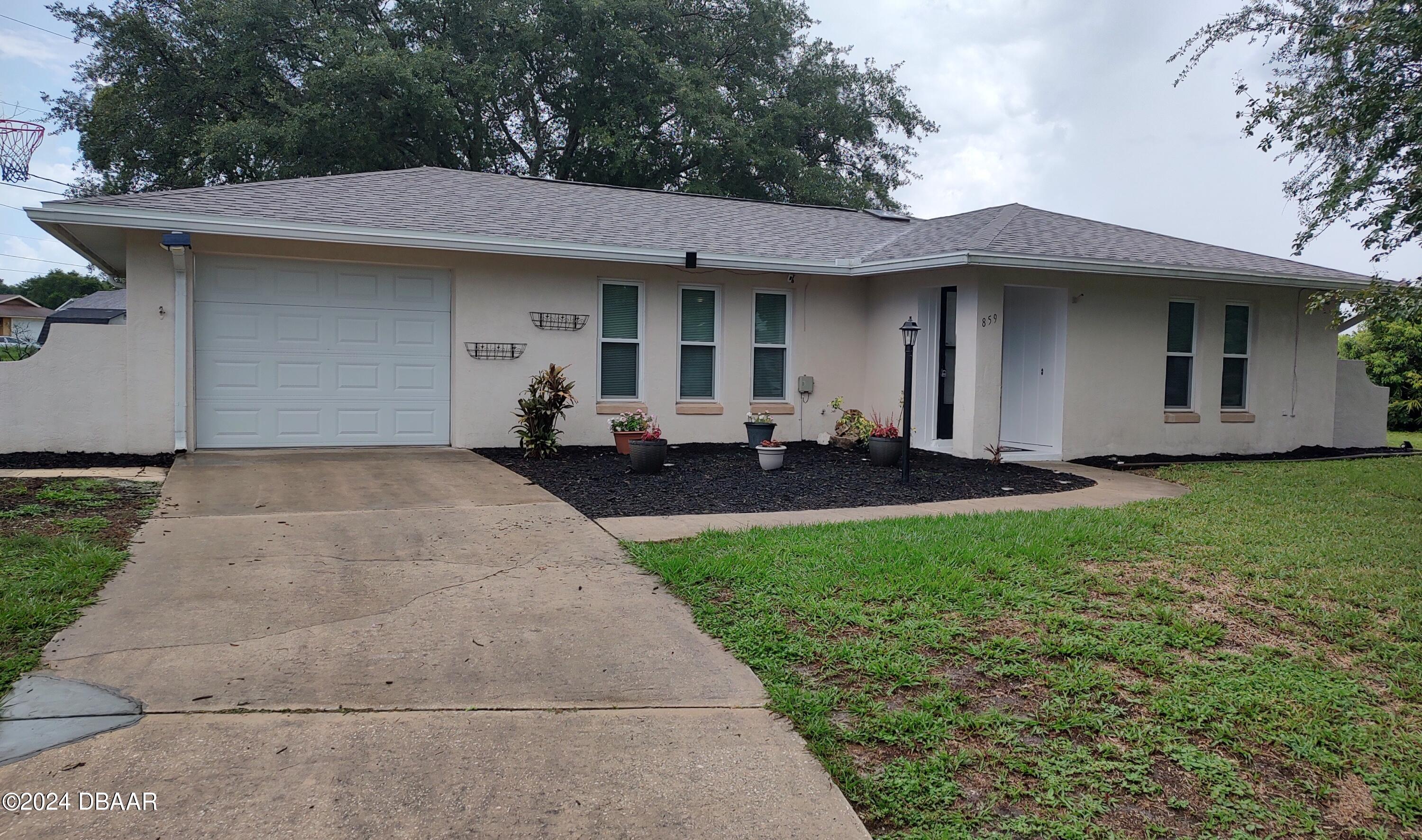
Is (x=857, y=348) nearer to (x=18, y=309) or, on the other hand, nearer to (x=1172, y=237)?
(x=1172, y=237)

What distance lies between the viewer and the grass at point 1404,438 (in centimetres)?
1537

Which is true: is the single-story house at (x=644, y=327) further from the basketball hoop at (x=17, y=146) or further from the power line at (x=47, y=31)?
the power line at (x=47, y=31)

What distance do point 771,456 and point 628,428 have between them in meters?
1.98

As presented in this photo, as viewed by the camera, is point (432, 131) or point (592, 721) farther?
point (432, 131)

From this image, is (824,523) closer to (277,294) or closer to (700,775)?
(700,775)

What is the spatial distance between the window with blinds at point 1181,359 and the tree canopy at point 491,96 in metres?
13.5

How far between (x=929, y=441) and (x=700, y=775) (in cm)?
973

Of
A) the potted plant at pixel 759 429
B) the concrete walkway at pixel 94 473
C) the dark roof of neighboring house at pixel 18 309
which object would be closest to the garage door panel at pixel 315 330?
the concrete walkway at pixel 94 473

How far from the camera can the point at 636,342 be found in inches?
478

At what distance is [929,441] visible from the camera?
484 inches

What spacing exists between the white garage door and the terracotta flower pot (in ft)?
7.52

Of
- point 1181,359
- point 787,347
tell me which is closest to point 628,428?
point 787,347

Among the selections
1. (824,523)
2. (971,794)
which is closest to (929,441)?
(824,523)

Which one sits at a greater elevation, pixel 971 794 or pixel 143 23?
pixel 143 23
